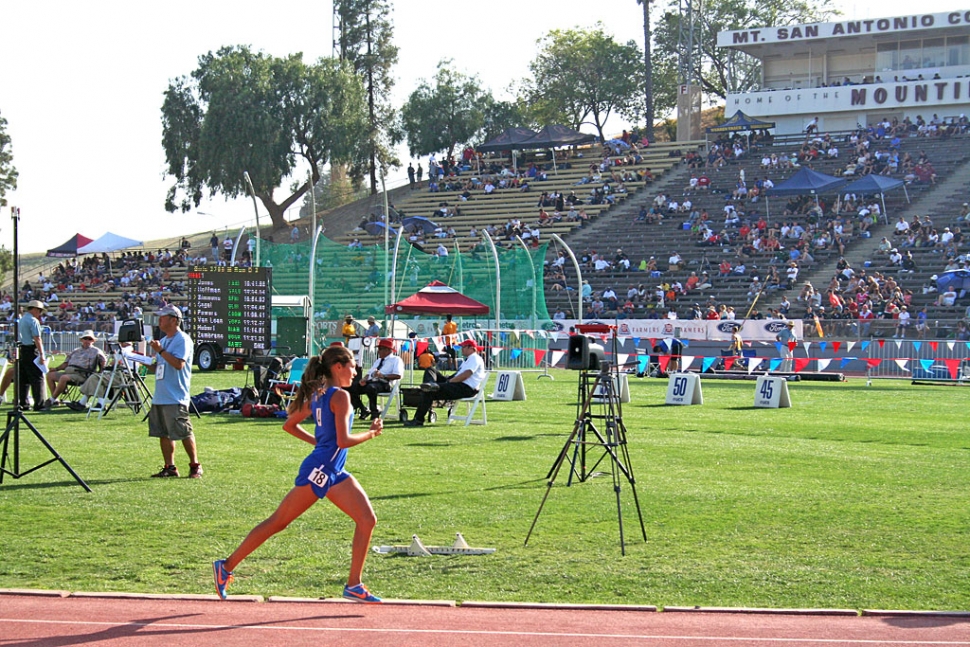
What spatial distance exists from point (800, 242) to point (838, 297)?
6511 millimetres

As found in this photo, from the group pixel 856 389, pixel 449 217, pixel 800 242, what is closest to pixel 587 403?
pixel 856 389

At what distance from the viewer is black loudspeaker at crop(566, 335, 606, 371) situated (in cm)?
951

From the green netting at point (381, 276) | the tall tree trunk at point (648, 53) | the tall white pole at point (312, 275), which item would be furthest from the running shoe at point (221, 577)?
the tall tree trunk at point (648, 53)

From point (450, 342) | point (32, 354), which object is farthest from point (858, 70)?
point (32, 354)

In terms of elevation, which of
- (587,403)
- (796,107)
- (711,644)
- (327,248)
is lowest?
(711,644)

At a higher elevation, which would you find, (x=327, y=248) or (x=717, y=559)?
(x=327, y=248)

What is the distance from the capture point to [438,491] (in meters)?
11.5

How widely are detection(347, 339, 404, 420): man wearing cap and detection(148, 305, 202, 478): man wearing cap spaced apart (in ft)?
20.4

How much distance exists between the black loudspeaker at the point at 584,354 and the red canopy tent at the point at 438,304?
2187 centimetres

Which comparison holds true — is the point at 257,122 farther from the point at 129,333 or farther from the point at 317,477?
the point at 317,477

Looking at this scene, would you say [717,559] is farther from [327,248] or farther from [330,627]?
[327,248]

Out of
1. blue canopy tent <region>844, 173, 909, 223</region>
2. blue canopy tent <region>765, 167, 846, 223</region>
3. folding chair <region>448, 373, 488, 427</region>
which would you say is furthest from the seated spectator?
folding chair <region>448, 373, 488, 427</region>

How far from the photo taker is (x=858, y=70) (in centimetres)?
6216

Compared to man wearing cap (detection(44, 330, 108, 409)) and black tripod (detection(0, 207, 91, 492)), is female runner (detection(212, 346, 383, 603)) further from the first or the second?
man wearing cap (detection(44, 330, 108, 409))
